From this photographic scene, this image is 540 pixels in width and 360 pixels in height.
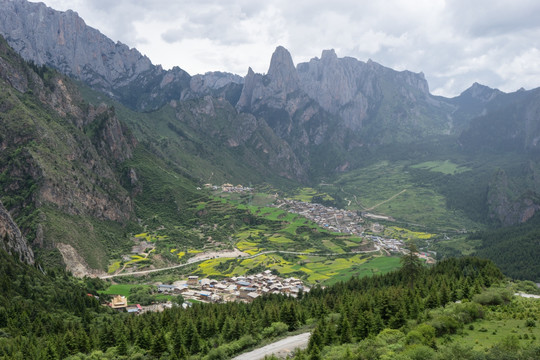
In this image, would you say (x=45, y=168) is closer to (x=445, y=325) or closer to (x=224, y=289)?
(x=224, y=289)

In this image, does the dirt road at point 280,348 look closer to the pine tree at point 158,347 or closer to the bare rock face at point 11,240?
the pine tree at point 158,347

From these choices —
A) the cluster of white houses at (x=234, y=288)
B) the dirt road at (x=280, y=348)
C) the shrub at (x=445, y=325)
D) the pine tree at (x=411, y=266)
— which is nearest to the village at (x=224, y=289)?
the cluster of white houses at (x=234, y=288)

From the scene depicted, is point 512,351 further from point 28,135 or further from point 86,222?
point 28,135

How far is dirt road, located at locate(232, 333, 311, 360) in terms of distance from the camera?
56.8 metres

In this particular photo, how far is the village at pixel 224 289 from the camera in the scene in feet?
336

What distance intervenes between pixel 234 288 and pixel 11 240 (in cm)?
6303

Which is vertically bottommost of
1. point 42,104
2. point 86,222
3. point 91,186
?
point 86,222

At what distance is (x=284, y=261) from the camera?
156m

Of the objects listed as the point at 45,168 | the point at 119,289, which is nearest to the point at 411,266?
the point at 119,289

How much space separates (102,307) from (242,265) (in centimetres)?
6172

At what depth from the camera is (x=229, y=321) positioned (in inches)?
2731

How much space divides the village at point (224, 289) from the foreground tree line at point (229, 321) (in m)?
15.8

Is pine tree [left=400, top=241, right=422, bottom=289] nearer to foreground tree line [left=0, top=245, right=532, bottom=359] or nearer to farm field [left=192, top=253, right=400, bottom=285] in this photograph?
foreground tree line [left=0, top=245, right=532, bottom=359]

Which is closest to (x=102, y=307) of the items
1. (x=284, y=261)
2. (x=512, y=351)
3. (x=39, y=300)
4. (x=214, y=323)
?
(x=39, y=300)
